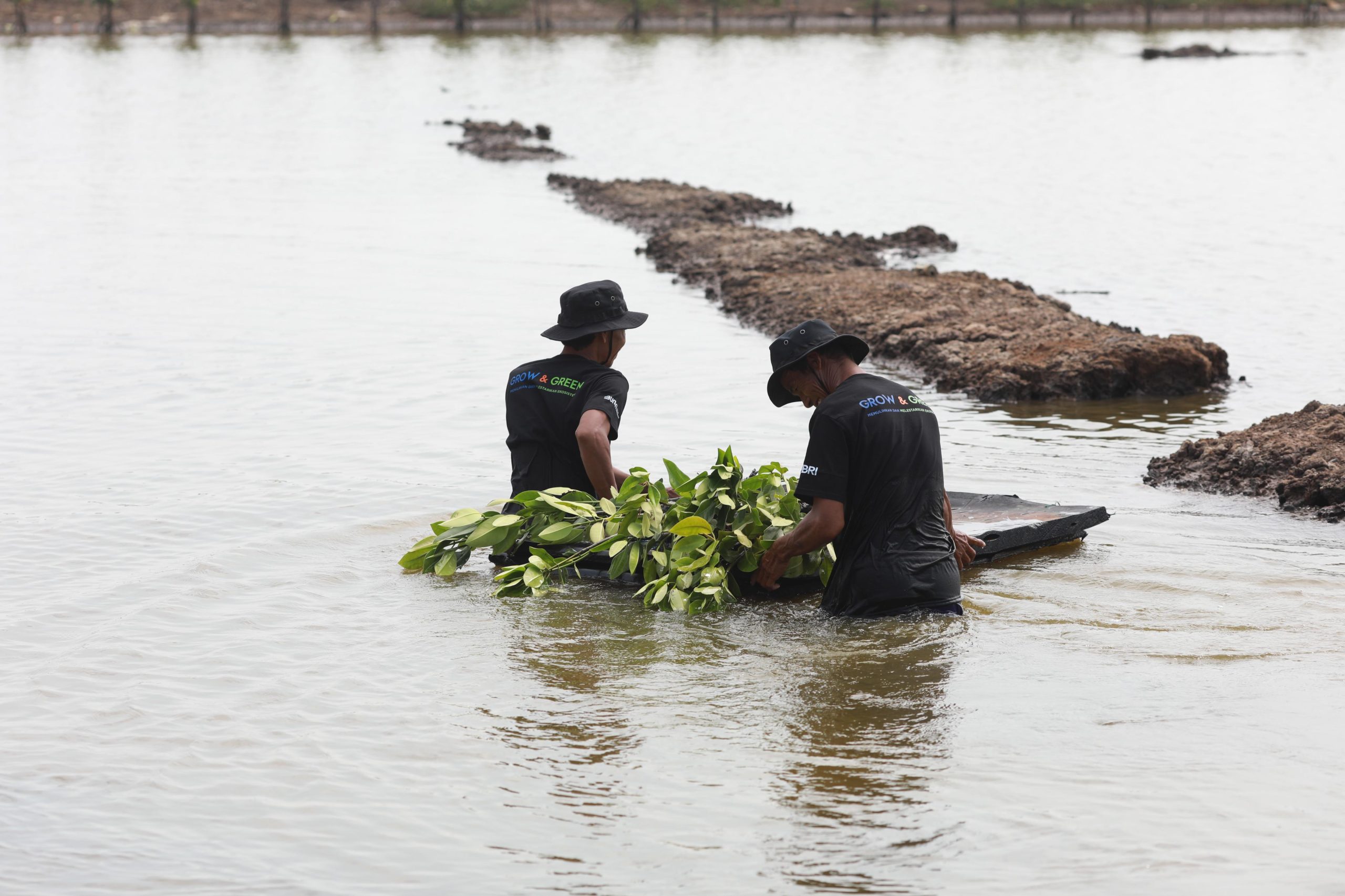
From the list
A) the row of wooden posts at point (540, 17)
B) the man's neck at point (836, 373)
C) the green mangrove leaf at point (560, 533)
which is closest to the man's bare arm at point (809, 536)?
the man's neck at point (836, 373)

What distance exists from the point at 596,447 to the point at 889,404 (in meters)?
1.64

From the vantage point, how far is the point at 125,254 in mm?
20875

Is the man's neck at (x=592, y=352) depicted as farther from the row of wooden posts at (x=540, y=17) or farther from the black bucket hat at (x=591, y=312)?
the row of wooden posts at (x=540, y=17)

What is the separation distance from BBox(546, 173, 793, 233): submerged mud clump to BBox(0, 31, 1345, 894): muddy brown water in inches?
34.6

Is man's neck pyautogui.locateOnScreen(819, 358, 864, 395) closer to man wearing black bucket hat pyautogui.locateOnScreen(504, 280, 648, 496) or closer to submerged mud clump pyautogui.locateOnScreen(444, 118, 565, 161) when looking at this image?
man wearing black bucket hat pyautogui.locateOnScreen(504, 280, 648, 496)

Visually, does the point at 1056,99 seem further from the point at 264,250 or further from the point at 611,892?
the point at 611,892

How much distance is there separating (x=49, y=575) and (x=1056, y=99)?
3950 cm

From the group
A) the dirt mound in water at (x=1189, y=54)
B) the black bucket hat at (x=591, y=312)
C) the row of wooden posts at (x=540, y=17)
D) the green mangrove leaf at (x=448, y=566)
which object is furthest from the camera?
the row of wooden posts at (x=540, y=17)

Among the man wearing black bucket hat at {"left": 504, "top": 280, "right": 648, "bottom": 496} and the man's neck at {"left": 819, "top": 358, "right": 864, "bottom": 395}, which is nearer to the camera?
the man's neck at {"left": 819, "top": 358, "right": 864, "bottom": 395}

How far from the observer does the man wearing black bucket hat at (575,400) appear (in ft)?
23.3

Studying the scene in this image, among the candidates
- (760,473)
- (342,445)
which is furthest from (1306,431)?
(342,445)

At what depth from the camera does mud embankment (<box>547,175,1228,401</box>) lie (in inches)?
502

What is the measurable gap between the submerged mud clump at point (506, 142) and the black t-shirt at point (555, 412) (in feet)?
Result: 86.8

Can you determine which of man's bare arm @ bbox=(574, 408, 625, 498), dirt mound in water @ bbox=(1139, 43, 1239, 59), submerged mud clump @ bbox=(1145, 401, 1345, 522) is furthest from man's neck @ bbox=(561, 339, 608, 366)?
dirt mound in water @ bbox=(1139, 43, 1239, 59)
